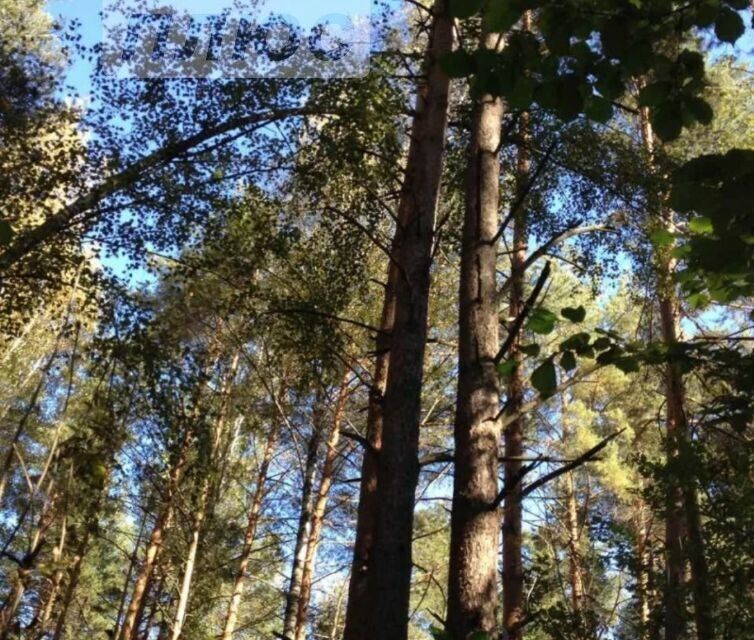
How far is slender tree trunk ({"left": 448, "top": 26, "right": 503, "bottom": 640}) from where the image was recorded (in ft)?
8.59

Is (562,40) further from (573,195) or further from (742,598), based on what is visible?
(742,598)

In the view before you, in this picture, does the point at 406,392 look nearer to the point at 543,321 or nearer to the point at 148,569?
the point at 543,321

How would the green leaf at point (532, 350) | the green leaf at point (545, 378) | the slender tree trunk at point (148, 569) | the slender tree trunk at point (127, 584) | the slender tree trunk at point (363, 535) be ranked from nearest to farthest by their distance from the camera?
the green leaf at point (545, 378)
the green leaf at point (532, 350)
the slender tree trunk at point (363, 535)
the slender tree trunk at point (127, 584)
the slender tree trunk at point (148, 569)

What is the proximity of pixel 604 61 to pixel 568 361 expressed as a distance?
2.33ft

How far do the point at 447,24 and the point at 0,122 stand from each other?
351cm

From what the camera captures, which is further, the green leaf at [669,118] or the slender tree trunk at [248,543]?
the slender tree trunk at [248,543]

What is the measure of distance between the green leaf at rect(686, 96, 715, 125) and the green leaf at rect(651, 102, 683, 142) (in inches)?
0.9

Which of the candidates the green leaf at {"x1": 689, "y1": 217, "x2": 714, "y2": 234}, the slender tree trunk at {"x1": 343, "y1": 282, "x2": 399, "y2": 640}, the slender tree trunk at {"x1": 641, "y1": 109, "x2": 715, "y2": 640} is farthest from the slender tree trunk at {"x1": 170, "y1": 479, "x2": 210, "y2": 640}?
the green leaf at {"x1": 689, "y1": 217, "x2": 714, "y2": 234}

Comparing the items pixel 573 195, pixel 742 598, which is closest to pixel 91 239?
pixel 573 195

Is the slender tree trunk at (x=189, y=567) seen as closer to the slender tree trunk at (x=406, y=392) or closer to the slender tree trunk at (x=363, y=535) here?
the slender tree trunk at (x=363, y=535)

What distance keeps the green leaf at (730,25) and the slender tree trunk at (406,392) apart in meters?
1.54

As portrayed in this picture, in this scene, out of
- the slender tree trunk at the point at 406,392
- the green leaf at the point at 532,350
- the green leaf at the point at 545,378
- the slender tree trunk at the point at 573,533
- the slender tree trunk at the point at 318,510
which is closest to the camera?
the green leaf at the point at 545,378

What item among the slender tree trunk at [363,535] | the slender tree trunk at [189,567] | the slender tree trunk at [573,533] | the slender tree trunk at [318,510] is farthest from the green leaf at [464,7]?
the slender tree trunk at [573,533]

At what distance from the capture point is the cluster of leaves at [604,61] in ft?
4.72
